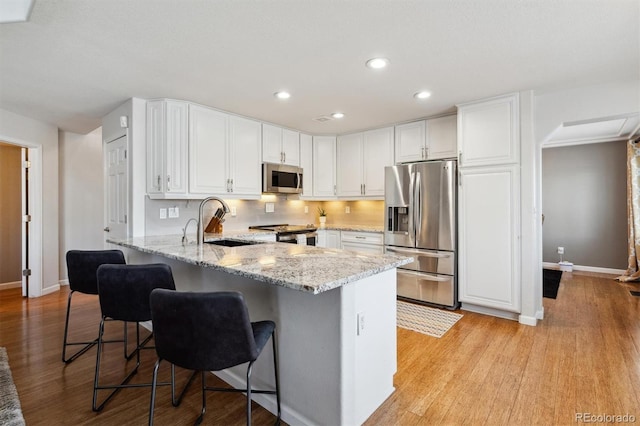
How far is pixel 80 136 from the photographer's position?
504cm

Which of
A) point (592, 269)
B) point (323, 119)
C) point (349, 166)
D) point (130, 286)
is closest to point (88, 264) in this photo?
point (130, 286)

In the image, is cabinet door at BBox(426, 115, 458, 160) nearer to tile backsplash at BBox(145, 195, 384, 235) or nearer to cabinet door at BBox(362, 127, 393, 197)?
cabinet door at BBox(362, 127, 393, 197)

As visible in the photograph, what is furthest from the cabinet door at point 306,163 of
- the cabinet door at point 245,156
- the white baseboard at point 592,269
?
the white baseboard at point 592,269

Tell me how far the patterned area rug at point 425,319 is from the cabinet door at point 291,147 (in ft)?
8.12

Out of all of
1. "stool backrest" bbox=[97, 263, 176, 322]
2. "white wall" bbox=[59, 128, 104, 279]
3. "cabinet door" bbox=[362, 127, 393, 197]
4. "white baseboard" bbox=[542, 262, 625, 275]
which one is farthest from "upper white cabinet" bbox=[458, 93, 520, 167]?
"white wall" bbox=[59, 128, 104, 279]

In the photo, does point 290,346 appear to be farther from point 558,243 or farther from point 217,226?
point 558,243

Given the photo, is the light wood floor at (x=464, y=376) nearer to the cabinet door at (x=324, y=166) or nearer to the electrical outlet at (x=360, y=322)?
the electrical outlet at (x=360, y=322)

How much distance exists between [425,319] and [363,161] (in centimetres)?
239

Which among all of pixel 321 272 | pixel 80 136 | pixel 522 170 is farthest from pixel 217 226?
pixel 522 170

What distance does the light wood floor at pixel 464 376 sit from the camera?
1845 mm

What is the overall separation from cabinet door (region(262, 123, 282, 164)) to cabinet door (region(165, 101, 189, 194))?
1087mm

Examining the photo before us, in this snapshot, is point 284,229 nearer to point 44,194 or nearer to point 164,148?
point 164,148

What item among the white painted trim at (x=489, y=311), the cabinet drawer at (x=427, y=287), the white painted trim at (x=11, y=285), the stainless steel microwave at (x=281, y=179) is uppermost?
the stainless steel microwave at (x=281, y=179)

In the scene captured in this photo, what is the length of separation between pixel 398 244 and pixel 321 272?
→ 2.67 metres
